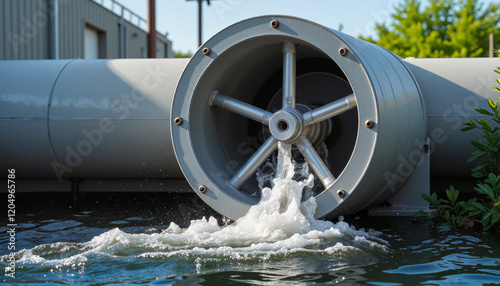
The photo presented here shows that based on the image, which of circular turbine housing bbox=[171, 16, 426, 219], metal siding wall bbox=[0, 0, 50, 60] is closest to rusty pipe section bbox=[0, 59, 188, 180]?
circular turbine housing bbox=[171, 16, 426, 219]

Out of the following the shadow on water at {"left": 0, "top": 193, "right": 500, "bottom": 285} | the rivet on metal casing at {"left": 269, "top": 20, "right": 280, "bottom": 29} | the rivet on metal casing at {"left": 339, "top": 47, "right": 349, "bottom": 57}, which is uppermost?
the rivet on metal casing at {"left": 269, "top": 20, "right": 280, "bottom": 29}

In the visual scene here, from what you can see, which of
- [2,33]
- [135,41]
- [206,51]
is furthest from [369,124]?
[135,41]

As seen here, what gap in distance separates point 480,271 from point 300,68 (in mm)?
2767

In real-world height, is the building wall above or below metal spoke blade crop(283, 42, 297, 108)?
above

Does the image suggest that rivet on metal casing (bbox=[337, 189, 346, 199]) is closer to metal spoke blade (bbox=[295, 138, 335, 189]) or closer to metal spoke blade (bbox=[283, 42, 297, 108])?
metal spoke blade (bbox=[295, 138, 335, 189])

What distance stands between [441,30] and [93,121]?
20.4 metres

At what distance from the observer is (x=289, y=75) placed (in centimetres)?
418

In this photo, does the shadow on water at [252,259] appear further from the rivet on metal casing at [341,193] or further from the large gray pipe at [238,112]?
the large gray pipe at [238,112]

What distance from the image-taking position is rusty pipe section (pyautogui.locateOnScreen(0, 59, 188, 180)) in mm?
5082

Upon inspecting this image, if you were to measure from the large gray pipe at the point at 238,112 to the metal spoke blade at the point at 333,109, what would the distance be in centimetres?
1

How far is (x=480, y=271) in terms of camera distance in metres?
2.88

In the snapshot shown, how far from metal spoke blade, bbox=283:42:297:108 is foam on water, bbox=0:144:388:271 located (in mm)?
309

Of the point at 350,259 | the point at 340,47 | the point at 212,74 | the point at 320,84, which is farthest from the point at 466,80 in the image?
the point at 350,259

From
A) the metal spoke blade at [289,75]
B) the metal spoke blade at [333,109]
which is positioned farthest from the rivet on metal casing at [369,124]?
the metal spoke blade at [289,75]
